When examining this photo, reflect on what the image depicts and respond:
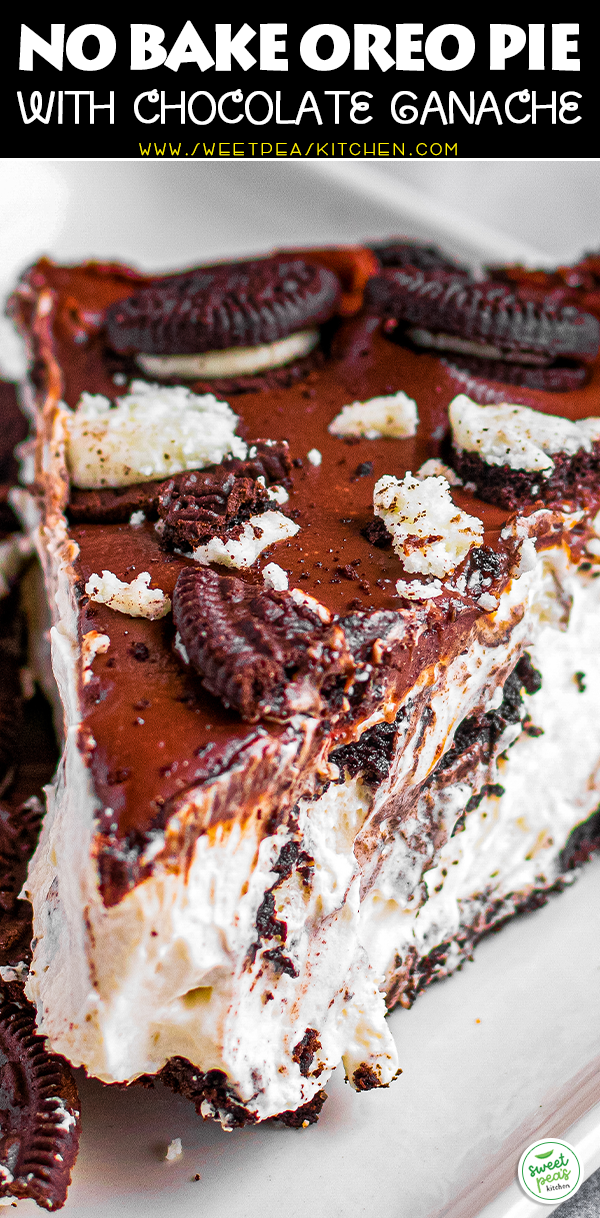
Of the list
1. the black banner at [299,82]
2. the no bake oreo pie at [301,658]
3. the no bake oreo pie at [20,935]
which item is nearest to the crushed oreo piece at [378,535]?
the no bake oreo pie at [301,658]

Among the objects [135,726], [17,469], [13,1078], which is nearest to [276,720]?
[135,726]

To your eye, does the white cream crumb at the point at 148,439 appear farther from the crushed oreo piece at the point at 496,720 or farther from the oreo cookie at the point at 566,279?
the oreo cookie at the point at 566,279

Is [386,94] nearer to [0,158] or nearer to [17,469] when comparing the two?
[17,469]

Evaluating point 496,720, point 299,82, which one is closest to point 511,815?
point 496,720

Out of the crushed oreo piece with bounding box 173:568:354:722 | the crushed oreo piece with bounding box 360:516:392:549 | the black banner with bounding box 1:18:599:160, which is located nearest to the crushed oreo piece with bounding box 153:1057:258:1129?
the crushed oreo piece with bounding box 173:568:354:722

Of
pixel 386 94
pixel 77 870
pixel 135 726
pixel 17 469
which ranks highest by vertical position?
pixel 386 94
